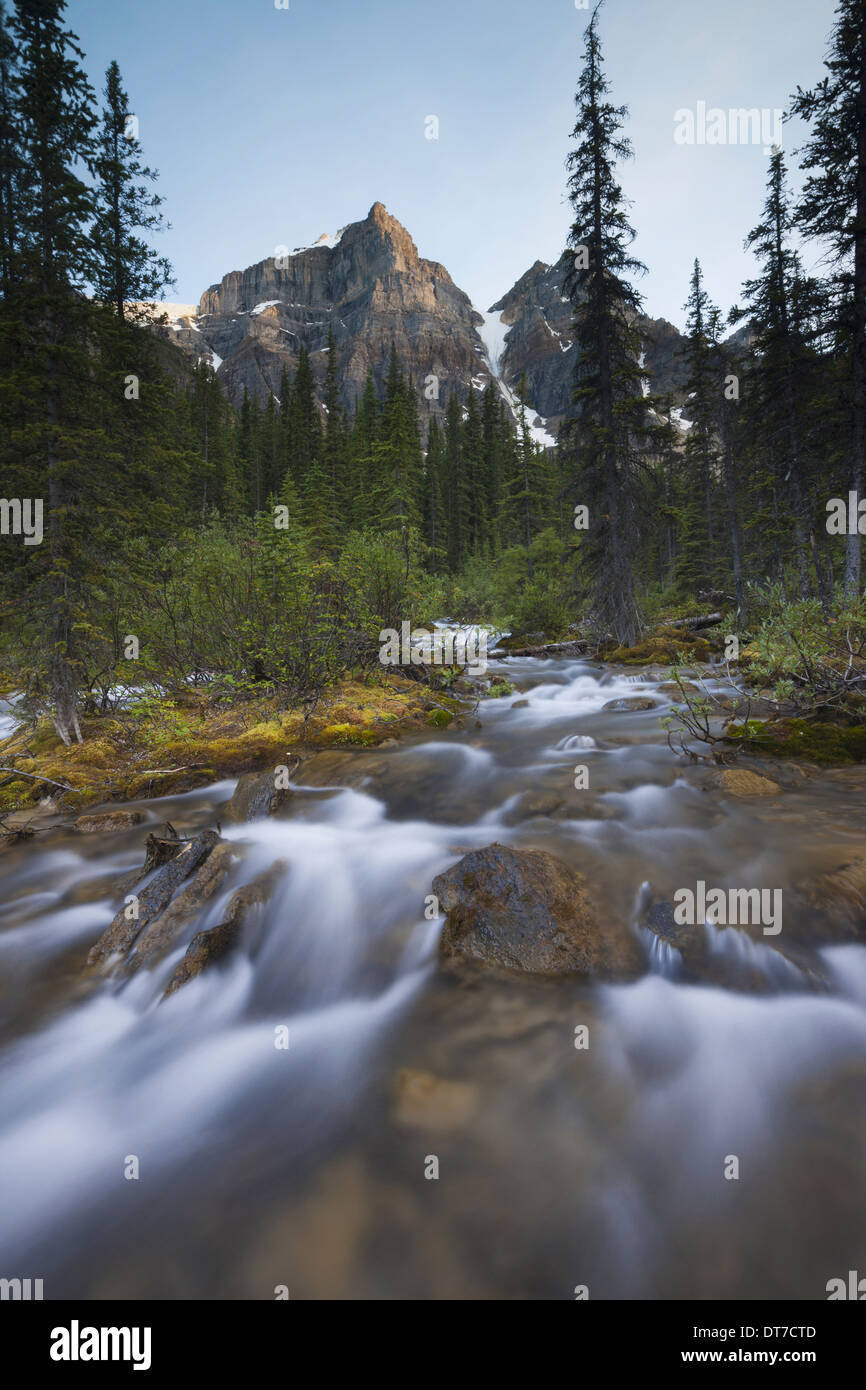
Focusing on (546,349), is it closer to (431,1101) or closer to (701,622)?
(701,622)

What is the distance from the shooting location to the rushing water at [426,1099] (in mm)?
2271

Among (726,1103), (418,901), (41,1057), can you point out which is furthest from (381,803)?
(726,1103)

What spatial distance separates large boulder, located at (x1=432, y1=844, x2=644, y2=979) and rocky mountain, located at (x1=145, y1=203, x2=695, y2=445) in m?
141

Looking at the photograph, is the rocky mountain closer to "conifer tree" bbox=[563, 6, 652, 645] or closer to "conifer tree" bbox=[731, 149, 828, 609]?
"conifer tree" bbox=[731, 149, 828, 609]

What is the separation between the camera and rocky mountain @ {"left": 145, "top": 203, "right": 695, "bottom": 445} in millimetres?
133875

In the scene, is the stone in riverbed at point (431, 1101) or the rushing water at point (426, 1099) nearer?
the rushing water at point (426, 1099)

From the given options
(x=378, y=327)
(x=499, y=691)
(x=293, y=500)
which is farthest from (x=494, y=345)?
(x=499, y=691)

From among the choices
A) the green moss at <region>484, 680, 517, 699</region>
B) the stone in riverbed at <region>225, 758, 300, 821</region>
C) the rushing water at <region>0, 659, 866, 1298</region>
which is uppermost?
the green moss at <region>484, 680, 517, 699</region>

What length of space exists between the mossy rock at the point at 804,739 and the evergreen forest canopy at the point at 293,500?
1.30m

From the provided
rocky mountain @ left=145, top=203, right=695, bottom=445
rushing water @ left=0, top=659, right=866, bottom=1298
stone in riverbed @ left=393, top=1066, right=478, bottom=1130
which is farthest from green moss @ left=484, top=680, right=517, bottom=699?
rocky mountain @ left=145, top=203, right=695, bottom=445

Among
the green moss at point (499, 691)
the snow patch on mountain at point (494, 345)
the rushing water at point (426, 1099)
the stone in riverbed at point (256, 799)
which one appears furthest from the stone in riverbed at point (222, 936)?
the snow patch on mountain at point (494, 345)

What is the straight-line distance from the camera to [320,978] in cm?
423

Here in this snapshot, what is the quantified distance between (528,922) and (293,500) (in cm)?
2883

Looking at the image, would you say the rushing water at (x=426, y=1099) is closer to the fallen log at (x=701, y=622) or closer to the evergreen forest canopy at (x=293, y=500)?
→ the evergreen forest canopy at (x=293, y=500)
